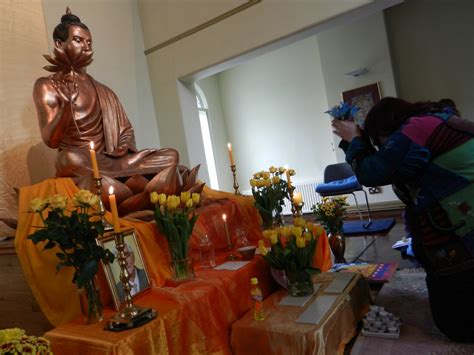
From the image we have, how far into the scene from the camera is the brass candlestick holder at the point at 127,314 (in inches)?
46.8

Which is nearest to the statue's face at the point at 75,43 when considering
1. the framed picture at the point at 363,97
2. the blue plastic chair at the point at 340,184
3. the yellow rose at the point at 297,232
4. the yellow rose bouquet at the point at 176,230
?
the yellow rose bouquet at the point at 176,230

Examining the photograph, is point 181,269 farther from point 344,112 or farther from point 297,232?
point 344,112

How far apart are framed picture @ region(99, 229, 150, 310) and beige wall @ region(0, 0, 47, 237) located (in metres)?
1.79

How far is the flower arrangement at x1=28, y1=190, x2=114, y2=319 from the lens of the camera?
3.95 feet

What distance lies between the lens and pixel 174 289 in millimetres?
1513

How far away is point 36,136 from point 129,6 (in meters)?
1.85

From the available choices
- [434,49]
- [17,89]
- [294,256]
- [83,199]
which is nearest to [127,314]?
[83,199]

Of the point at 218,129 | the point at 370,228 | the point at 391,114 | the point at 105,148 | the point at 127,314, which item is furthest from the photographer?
the point at 218,129

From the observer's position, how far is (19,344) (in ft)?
2.19

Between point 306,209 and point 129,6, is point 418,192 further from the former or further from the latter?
point 306,209

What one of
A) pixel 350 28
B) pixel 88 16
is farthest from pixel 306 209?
pixel 88 16

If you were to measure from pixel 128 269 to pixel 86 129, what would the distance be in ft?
4.83

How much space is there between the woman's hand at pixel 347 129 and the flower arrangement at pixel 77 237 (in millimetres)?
1107

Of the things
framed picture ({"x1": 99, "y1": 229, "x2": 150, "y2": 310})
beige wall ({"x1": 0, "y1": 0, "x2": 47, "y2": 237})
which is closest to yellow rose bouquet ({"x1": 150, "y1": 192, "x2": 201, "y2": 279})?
framed picture ({"x1": 99, "y1": 229, "x2": 150, "y2": 310})
